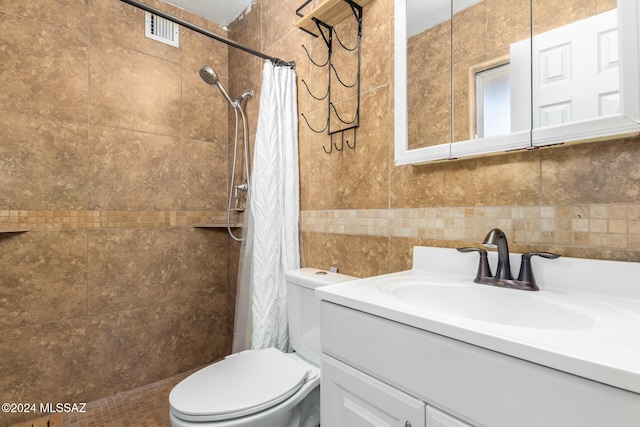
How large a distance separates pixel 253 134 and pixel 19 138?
3.96 ft

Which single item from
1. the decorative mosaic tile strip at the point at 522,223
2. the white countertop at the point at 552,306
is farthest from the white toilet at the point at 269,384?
the white countertop at the point at 552,306

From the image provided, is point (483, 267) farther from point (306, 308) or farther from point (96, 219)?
point (96, 219)

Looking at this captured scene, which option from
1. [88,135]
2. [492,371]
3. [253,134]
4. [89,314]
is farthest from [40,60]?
[492,371]

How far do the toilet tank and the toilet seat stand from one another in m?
0.10

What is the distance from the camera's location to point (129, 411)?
1.72m

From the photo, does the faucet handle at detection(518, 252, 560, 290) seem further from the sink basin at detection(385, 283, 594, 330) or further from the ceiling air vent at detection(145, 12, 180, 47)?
the ceiling air vent at detection(145, 12, 180, 47)

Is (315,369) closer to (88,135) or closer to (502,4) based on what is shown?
(502,4)

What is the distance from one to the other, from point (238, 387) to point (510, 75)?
1354mm

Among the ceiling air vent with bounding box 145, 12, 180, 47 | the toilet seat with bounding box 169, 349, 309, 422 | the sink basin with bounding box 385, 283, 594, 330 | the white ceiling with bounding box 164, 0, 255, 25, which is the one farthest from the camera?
the white ceiling with bounding box 164, 0, 255, 25

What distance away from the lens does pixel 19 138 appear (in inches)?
63.2

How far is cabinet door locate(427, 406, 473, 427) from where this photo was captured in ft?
1.92

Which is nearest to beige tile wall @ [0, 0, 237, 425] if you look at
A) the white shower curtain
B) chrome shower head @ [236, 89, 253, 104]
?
chrome shower head @ [236, 89, 253, 104]

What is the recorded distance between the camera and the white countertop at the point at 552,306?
1.49ft

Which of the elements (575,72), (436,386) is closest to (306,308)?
(436,386)
